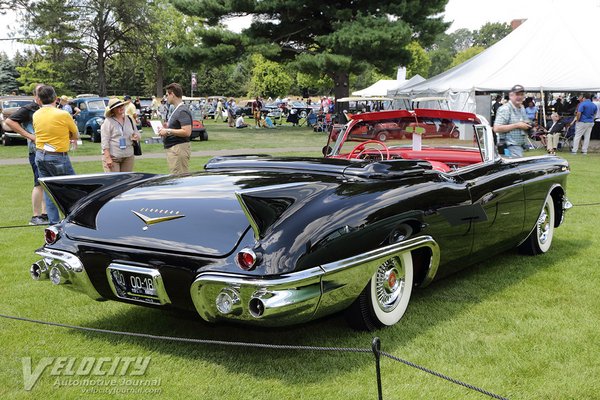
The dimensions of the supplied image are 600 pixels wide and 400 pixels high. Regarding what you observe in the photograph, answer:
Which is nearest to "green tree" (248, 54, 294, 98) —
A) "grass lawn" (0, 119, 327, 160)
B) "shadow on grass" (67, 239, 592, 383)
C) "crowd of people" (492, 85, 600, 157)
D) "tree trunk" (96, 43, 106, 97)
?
"tree trunk" (96, 43, 106, 97)

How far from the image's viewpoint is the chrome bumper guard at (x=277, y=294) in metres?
3.12

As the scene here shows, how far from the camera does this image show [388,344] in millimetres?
3738

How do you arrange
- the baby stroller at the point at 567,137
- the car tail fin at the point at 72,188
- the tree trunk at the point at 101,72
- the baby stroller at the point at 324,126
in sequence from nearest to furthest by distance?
the car tail fin at the point at 72,188
the baby stroller at the point at 567,137
the baby stroller at the point at 324,126
the tree trunk at the point at 101,72

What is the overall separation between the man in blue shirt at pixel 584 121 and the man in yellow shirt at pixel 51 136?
15.1m

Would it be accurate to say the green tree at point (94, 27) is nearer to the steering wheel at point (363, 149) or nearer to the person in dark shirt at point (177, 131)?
the person in dark shirt at point (177, 131)

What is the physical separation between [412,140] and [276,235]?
2801mm

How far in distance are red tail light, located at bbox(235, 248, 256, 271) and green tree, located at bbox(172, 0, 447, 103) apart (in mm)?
24429

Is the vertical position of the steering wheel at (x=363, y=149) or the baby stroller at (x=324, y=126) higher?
the steering wheel at (x=363, y=149)

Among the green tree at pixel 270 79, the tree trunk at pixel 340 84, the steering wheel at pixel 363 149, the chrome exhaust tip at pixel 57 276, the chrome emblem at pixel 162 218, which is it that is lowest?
the chrome exhaust tip at pixel 57 276

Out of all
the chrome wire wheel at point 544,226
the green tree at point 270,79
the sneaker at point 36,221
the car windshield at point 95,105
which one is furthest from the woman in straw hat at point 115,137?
the green tree at point 270,79

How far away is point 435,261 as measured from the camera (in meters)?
4.17

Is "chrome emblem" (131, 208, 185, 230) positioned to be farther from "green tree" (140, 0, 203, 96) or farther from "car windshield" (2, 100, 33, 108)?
"green tree" (140, 0, 203, 96)

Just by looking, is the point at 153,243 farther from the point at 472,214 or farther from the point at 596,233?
the point at 596,233

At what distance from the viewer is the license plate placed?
11.2 ft
